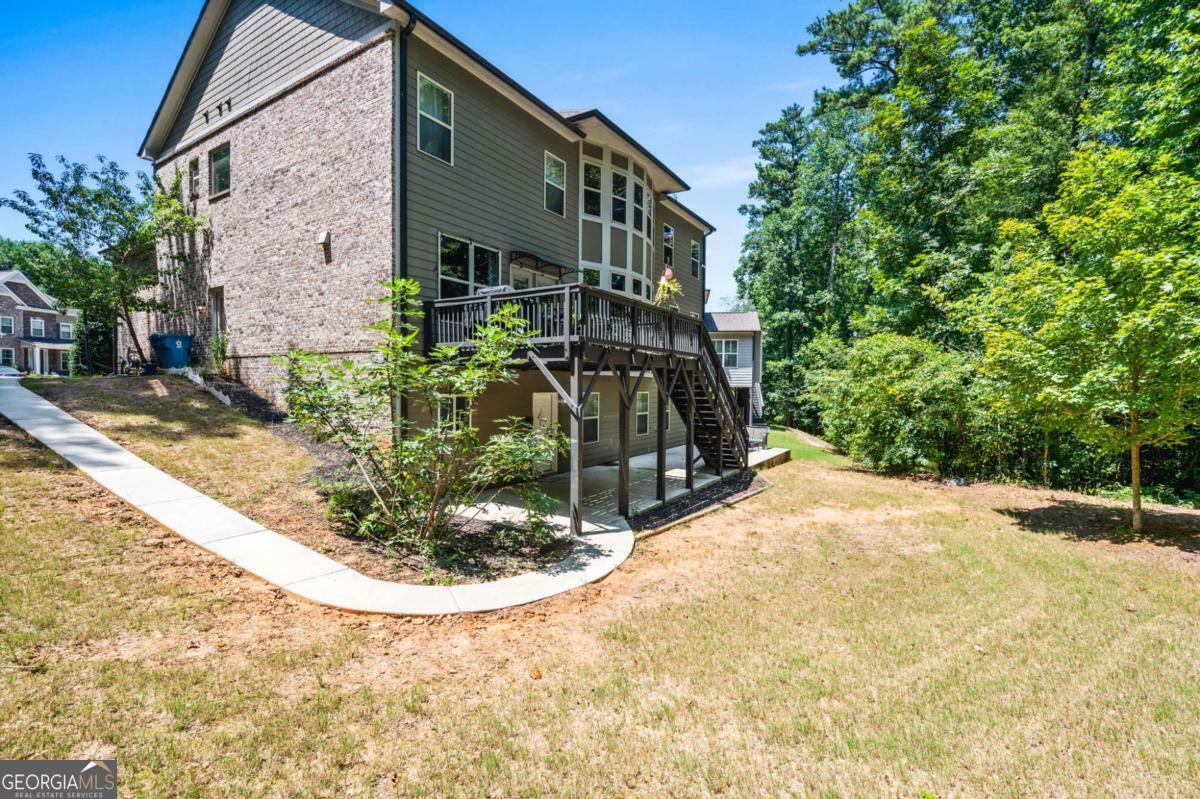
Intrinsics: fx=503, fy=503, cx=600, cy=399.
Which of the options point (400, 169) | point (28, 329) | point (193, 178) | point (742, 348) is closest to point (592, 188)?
point (400, 169)

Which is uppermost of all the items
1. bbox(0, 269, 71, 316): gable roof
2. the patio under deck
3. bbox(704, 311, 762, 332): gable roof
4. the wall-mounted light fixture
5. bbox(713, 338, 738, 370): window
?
bbox(0, 269, 71, 316): gable roof

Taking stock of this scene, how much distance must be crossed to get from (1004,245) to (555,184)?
1343cm

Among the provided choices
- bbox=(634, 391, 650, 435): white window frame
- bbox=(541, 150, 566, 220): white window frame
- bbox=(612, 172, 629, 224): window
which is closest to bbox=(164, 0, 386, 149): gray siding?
bbox=(541, 150, 566, 220): white window frame

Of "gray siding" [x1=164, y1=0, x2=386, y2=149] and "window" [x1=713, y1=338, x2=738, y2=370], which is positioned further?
"window" [x1=713, y1=338, x2=738, y2=370]

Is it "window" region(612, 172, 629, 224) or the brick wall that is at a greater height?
"window" region(612, 172, 629, 224)

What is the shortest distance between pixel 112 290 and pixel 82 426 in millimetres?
6970

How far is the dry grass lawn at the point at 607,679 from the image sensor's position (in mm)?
2990

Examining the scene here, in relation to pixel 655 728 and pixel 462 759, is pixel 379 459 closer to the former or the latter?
pixel 462 759

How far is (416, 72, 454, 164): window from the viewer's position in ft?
30.9

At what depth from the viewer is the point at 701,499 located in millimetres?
10961

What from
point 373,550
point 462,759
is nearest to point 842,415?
point 373,550

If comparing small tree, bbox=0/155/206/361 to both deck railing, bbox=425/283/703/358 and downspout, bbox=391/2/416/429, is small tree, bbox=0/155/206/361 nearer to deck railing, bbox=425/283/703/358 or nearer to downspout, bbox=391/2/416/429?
downspout, bbox=391/2/416/429

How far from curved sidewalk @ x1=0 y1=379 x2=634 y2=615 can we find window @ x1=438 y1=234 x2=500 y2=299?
5403 mm

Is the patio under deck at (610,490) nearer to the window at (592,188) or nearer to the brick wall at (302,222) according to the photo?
the brick wall at (302,222)
